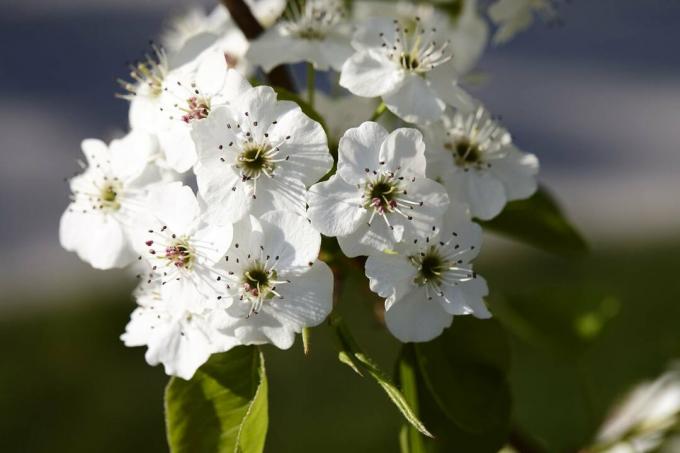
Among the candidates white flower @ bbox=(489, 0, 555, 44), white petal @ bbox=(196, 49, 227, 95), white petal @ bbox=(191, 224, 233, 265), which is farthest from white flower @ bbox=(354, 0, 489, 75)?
white petal @ bbox=(191, 224, 233, 265)

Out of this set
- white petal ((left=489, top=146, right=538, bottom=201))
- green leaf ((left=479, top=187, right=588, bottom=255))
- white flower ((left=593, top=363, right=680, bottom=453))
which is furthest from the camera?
white flower ((left=593, top=363, right=680, bottom=453))

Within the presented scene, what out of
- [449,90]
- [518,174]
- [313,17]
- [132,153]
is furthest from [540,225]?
[132,153]

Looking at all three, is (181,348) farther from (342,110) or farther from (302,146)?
(342,110)

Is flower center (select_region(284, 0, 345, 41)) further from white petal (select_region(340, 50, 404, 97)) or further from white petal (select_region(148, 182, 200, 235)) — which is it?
white petal (select_region(148, 182, 200, 235))

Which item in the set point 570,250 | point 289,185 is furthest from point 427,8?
point 289,185

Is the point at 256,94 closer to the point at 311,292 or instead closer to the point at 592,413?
the point at 311,292

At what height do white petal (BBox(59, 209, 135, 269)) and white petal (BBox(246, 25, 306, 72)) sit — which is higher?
white petal (BBox(246, 25, 306, 72))
